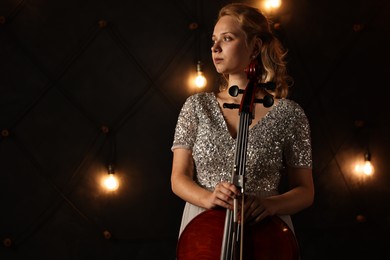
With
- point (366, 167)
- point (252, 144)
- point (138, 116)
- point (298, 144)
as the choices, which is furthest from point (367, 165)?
point (138, 116)

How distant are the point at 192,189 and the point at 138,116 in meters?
0.81

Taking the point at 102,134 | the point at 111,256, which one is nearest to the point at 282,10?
the point at 102,134

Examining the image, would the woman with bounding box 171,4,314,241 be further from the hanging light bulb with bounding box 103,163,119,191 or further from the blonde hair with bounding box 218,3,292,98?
the hanging light bulb with bounding box 103,163,119,191

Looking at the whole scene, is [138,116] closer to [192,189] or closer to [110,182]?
[110,182]

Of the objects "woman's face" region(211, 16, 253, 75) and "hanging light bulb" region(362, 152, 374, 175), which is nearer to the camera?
"woman's face" region(211, 16, 253, 75)

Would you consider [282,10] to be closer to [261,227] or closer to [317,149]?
[317,149]

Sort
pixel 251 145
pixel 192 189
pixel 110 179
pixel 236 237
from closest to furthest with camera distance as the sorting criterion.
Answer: pixel 236 237 < pixel 192 189 < pixel 251 145 < pixel 110 179

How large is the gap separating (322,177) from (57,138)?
1114mm

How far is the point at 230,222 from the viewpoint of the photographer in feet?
4.33

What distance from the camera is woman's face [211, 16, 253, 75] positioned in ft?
5.40

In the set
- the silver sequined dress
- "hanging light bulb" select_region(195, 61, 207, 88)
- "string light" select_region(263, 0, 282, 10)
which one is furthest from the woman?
"string light" select_region(263, 0, 282, 10)

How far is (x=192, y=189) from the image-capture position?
1551 millimetres

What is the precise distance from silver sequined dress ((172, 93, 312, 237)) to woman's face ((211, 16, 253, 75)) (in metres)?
0.14

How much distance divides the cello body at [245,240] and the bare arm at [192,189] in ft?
0.14
